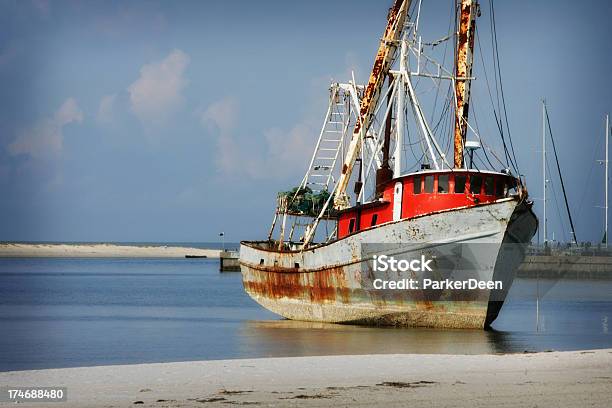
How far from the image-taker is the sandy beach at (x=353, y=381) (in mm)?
15109

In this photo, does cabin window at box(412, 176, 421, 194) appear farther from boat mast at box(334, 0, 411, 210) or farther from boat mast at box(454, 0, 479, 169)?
boat mast at box(334, 0, 411, 210)

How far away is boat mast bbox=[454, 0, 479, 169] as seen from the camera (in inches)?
1403

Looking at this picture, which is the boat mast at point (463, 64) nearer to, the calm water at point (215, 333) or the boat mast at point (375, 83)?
the boat mast at point (375, 83)

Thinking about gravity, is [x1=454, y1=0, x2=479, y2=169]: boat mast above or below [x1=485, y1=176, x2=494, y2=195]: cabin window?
above

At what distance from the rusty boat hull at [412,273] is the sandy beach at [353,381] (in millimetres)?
7677

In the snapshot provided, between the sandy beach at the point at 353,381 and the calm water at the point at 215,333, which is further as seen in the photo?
the calm water at the point at 215,333

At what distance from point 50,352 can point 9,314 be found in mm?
18520

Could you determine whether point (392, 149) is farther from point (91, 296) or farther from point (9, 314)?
point (91, 296)

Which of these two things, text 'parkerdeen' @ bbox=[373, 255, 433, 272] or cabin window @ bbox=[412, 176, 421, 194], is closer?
text 'parkerdeen' @ bbox=[373, 255, 433, 272]

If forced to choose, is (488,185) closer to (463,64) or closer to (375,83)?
(463,64)

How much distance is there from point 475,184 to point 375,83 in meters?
8.84


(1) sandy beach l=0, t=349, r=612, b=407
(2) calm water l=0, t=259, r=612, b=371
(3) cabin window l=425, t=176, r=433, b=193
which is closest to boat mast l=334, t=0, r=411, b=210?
(2) calm water l=0, t=259, r=612, b=371

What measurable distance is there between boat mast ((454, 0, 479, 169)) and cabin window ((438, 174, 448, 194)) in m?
5.10

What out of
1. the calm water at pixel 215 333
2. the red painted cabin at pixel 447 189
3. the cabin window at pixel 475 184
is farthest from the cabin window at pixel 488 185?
the calm water at pixel 215 333
